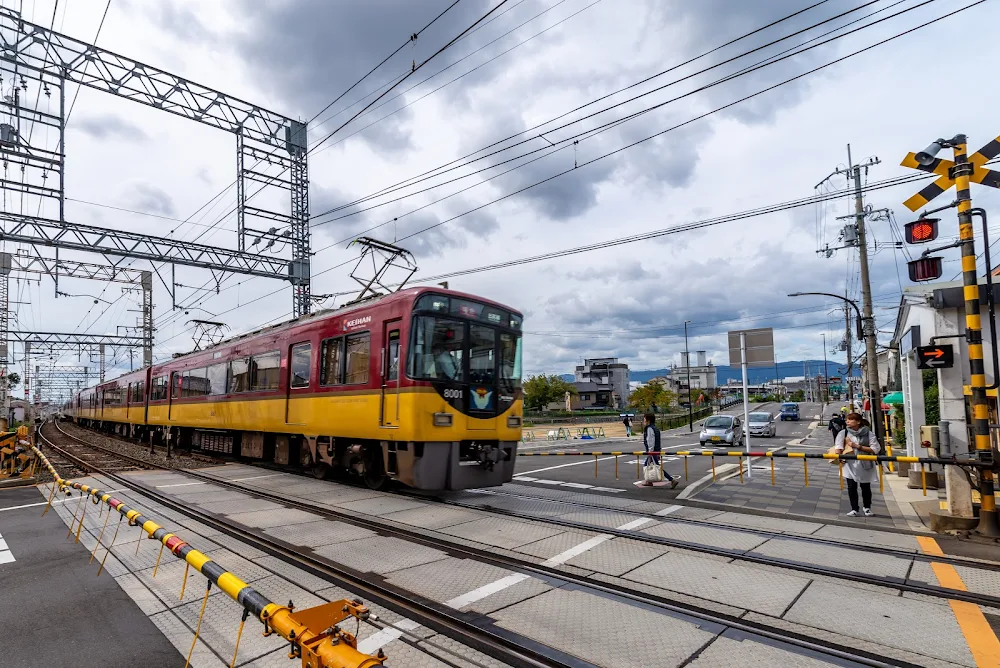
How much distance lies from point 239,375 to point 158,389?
368 inches

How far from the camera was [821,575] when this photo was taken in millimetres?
5488

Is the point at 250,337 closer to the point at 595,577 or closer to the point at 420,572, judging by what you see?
the point at 420,572

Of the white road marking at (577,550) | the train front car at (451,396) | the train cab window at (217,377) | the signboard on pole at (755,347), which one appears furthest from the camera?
the train cab window at (217,377)

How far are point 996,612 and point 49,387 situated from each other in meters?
118

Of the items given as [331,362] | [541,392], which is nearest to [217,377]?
[331,362]

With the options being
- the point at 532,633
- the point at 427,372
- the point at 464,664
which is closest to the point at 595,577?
the point at 532,633

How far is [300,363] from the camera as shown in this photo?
1193cm

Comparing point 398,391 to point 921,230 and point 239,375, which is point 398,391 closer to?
point 239,375

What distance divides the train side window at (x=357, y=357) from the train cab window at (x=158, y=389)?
557 inches

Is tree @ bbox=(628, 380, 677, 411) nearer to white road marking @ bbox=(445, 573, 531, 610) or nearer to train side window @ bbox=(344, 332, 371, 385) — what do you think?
train side window @ bbox=(344, 332, 371, 385)

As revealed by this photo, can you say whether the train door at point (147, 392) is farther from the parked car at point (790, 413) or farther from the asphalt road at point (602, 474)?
the parked car at point (790, 413)

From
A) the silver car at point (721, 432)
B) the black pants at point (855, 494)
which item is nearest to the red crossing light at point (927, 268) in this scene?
the black pants at point (855, 494)

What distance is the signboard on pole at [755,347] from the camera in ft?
40.0

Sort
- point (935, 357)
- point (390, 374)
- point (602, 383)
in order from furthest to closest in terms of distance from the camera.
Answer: point (602, 383) < point (935, 357) < point (390, 374)
